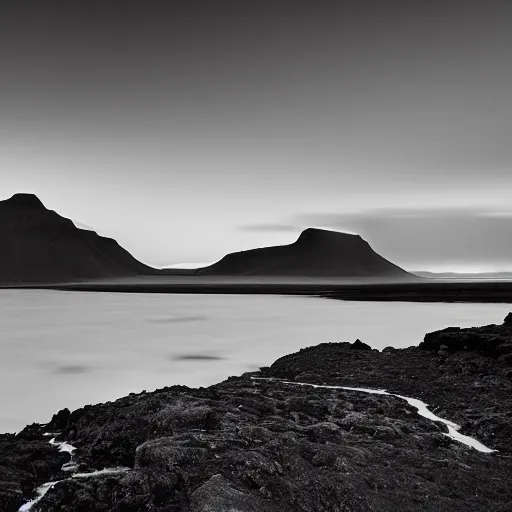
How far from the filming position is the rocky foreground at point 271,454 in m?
7.38

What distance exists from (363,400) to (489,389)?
4.19 meters

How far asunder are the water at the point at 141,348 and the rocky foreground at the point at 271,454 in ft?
12.8

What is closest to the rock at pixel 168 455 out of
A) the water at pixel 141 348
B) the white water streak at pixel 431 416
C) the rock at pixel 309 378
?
the white water streak at pixel 431 416

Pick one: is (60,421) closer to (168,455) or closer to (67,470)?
(67,470)

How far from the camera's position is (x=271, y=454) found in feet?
27.0

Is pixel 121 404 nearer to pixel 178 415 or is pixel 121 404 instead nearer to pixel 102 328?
pixel 178 415

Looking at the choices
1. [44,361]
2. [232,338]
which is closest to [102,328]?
[232,338]

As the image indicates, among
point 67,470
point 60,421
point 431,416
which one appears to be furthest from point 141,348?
point 67,470

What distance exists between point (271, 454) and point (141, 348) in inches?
854

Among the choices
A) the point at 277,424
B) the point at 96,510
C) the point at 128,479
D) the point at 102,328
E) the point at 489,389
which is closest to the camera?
the point at 96,510

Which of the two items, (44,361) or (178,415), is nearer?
(178,415)

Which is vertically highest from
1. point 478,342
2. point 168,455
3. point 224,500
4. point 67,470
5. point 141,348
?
point 478,342

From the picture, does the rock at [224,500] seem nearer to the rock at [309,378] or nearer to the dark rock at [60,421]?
the dark rock at [60,421]

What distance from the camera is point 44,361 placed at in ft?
78.9
